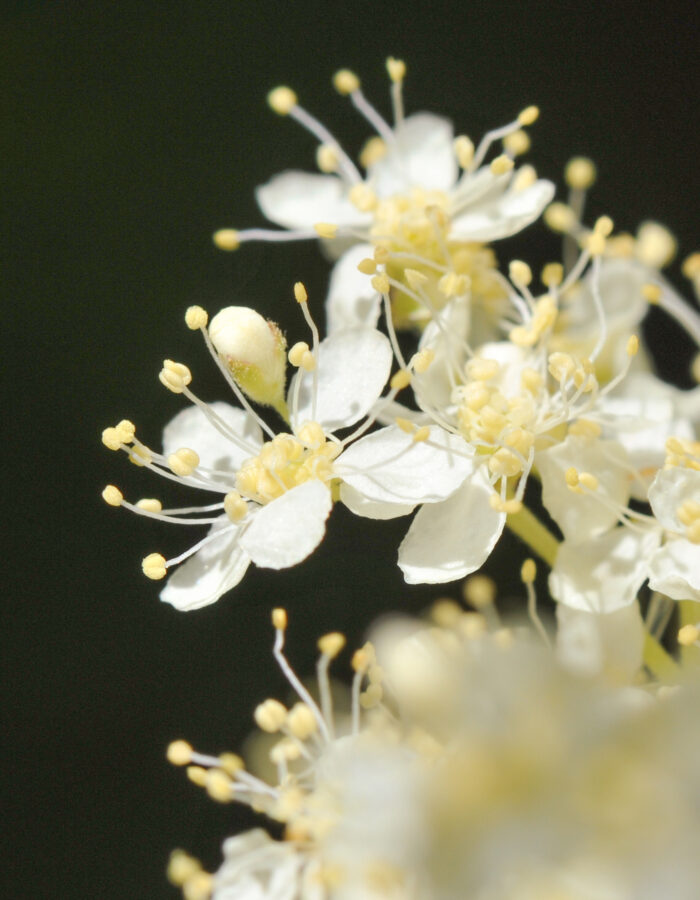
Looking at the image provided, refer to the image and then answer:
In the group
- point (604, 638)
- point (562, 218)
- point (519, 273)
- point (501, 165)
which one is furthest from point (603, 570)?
point (562, 218)

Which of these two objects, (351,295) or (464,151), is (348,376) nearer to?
(351,295)

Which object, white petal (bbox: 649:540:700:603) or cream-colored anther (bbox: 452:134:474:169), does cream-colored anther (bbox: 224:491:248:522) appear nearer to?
white petal (bbox: 649:540:700:603)

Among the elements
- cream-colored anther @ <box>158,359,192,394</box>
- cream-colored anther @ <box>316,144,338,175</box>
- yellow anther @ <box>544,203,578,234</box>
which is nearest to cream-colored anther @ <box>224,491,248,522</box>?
cream-colored anther @ <box>158,359,192,394</box>

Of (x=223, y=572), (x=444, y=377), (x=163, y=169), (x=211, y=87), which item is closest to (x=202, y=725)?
(x=223, y=572)

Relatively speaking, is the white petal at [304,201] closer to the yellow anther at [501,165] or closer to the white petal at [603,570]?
the yellow anther at [501,165]

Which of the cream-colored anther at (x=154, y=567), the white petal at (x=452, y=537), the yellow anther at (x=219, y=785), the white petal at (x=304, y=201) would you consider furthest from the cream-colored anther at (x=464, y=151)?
the yellow anther at (x=219, y=785)

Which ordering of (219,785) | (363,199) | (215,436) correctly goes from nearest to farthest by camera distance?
(219,785) → (215,436) → (363,199)
